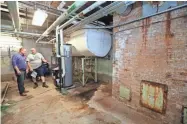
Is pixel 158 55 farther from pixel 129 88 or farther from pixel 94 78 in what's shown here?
pixel 94 78

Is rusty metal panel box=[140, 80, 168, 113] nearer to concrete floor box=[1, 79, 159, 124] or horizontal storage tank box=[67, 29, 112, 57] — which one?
concrete floor box=[1, 79, 159, 124]

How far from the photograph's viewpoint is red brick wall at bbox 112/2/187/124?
77.8 inches

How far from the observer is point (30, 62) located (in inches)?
178

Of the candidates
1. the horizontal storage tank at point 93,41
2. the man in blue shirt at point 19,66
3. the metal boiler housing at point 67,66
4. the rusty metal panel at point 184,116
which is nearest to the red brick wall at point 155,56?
the rusty metal panel at point 184,116

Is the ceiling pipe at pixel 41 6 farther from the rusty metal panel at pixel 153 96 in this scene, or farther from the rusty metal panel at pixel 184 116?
the rusty metal panel at pixel 184 116

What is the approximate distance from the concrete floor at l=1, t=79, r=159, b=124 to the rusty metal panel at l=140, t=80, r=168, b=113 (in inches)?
12.2

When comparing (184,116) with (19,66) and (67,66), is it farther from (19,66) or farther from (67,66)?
(19,66)

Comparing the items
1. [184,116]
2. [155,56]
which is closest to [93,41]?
[155,56]

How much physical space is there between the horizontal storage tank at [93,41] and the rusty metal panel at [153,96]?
6.89ft

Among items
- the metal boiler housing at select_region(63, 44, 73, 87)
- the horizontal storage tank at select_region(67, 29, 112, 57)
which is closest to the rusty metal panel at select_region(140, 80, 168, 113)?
the horizontal storage tank at select_region(67, 29, 112, 57)

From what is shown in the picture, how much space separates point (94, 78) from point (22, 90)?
280cm

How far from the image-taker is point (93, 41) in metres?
4.08

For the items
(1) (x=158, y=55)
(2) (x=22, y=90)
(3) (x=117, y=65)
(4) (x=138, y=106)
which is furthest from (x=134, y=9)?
(2) (x=22, y=90)

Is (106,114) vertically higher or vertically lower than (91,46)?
lower
